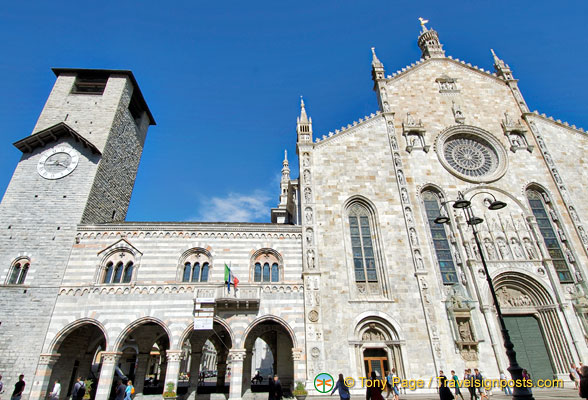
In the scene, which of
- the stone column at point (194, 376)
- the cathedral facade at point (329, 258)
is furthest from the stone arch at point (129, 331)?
the stone column at point (194, 376)

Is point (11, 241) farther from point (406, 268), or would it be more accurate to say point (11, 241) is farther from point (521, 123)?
point (521, 123)

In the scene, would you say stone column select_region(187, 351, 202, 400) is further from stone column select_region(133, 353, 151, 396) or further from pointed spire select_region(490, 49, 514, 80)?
pointed spire select_region(490, 49, 514, 80)

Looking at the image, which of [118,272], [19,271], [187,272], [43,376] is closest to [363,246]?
[187,272]

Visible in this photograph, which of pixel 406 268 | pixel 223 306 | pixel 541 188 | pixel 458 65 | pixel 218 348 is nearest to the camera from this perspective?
pixel 223 306

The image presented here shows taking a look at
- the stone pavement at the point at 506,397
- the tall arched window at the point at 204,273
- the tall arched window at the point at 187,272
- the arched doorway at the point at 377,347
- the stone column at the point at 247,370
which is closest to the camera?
the stone pavement at the point at 506,397

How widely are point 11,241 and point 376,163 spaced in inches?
890

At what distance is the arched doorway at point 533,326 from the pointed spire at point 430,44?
19626mm

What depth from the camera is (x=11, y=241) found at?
742 inches

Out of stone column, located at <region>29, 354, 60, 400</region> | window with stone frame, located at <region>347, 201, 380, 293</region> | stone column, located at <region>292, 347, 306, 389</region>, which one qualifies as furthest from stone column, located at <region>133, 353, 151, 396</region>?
window with stone frame, located at <region>347, 201, 380, 293</region>

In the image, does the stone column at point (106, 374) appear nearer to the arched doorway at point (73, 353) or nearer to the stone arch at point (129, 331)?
the stone arch at point (129, 331)

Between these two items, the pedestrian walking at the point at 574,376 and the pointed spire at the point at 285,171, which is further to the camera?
the pointed spire at the point at 285,171

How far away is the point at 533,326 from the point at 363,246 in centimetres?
1057

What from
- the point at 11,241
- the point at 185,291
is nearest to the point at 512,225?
the point at 185,291

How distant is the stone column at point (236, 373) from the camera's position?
1667 cm
